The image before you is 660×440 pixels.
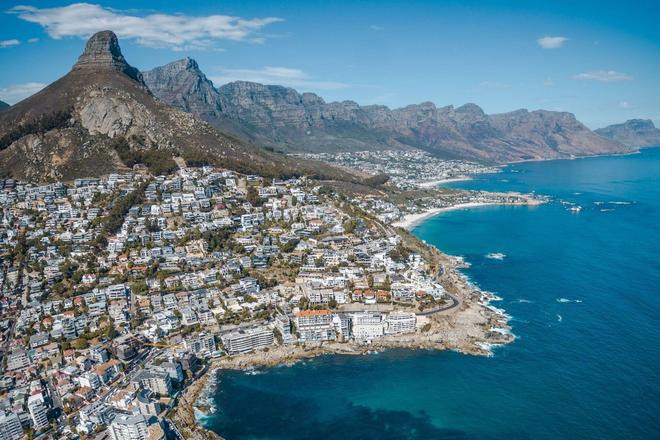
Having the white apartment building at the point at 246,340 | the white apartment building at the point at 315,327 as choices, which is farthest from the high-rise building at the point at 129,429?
the white apartment building at the point at 315,327

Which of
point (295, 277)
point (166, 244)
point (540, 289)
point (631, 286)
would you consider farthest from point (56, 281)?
point (631, 286)

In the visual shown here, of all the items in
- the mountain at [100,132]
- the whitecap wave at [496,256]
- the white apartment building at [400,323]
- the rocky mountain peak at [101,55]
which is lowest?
the white apartment building at [400,323]

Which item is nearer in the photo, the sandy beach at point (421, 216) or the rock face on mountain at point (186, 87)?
the sandy beach at point (421, 216)

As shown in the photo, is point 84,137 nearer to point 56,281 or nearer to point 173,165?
point 173,165

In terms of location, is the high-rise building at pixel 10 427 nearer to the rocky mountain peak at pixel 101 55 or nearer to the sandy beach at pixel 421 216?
the sandy beach at pixel 421 216

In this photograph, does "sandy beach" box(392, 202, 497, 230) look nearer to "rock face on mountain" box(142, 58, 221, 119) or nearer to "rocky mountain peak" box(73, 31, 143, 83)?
"rocky mountain peak" box(73, 31, 143, 83)

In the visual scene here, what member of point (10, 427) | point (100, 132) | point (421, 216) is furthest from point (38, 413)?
point (421, 216)
